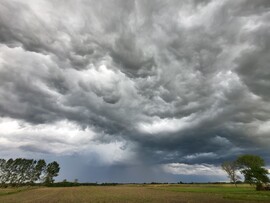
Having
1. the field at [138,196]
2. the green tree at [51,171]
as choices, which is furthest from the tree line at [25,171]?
the field at [138,196]

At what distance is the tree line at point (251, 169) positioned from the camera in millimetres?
88375

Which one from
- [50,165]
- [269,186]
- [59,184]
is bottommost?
[269,186]

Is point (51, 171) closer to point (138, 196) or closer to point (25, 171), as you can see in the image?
point (25, 171)

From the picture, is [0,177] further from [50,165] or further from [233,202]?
[233,202]

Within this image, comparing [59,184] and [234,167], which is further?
[59,184]

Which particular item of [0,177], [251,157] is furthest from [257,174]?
[0,177]

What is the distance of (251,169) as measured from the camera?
310 ft

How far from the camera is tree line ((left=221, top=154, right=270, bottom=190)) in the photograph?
88375 millimetres

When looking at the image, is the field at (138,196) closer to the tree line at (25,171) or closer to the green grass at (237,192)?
the green grass at (237,192)

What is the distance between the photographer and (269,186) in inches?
3430

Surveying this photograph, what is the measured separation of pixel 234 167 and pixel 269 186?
209 feet

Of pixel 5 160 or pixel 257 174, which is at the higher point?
pixel 5 160

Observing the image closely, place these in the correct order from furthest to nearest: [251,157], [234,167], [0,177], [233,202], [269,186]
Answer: [0,177], [234,167], [251,157], [269,186], [233,202]

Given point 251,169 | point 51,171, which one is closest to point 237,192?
point 251,169
